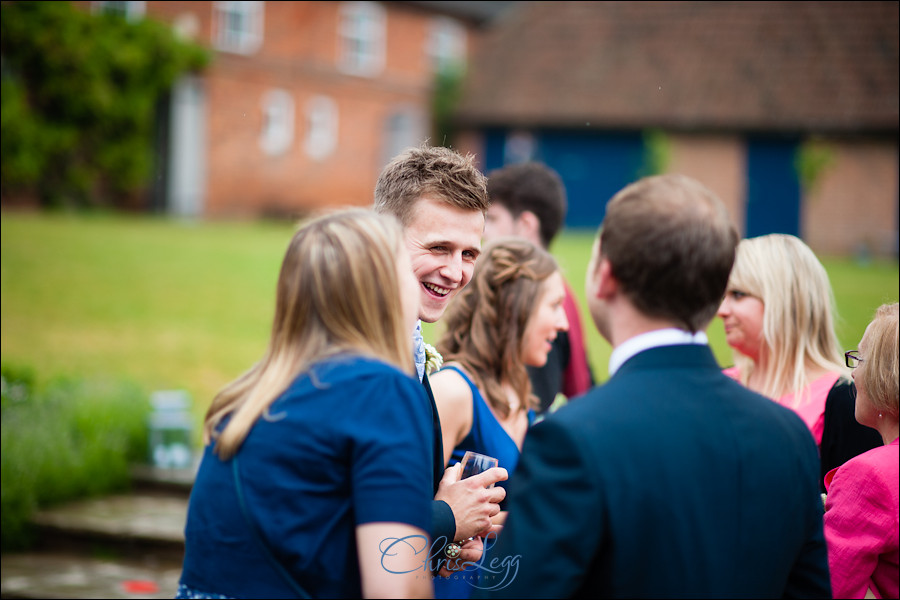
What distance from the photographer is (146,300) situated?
1420cm

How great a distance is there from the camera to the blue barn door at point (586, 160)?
30.3m

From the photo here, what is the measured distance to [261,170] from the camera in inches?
1097

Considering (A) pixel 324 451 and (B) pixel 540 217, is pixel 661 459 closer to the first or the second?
(A) pixel 324 451

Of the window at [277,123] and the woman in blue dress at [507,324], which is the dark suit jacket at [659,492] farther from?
the window at [277,123]

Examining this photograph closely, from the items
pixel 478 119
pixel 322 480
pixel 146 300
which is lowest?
pixel 146 300

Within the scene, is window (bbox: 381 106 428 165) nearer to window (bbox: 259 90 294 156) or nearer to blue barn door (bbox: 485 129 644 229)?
blue barn door (bbox: 485 129 644 229)

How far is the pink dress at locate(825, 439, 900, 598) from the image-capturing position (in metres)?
2.27

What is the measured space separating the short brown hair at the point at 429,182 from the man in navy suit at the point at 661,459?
95cm

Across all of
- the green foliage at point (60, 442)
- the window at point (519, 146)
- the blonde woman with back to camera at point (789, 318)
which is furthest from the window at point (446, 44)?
the blonde woman with back to camera at point (789, 318)

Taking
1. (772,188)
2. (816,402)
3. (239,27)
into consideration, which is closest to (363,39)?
(239,27)

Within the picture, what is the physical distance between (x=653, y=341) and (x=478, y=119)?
3055cm

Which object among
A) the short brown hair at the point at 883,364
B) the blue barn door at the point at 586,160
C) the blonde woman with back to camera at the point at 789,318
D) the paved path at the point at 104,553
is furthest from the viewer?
the blue barn door at the point at 586,160

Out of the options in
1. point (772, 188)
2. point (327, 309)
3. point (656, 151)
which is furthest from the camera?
point (656, 151)

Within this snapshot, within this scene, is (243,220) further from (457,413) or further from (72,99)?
(457,413)
